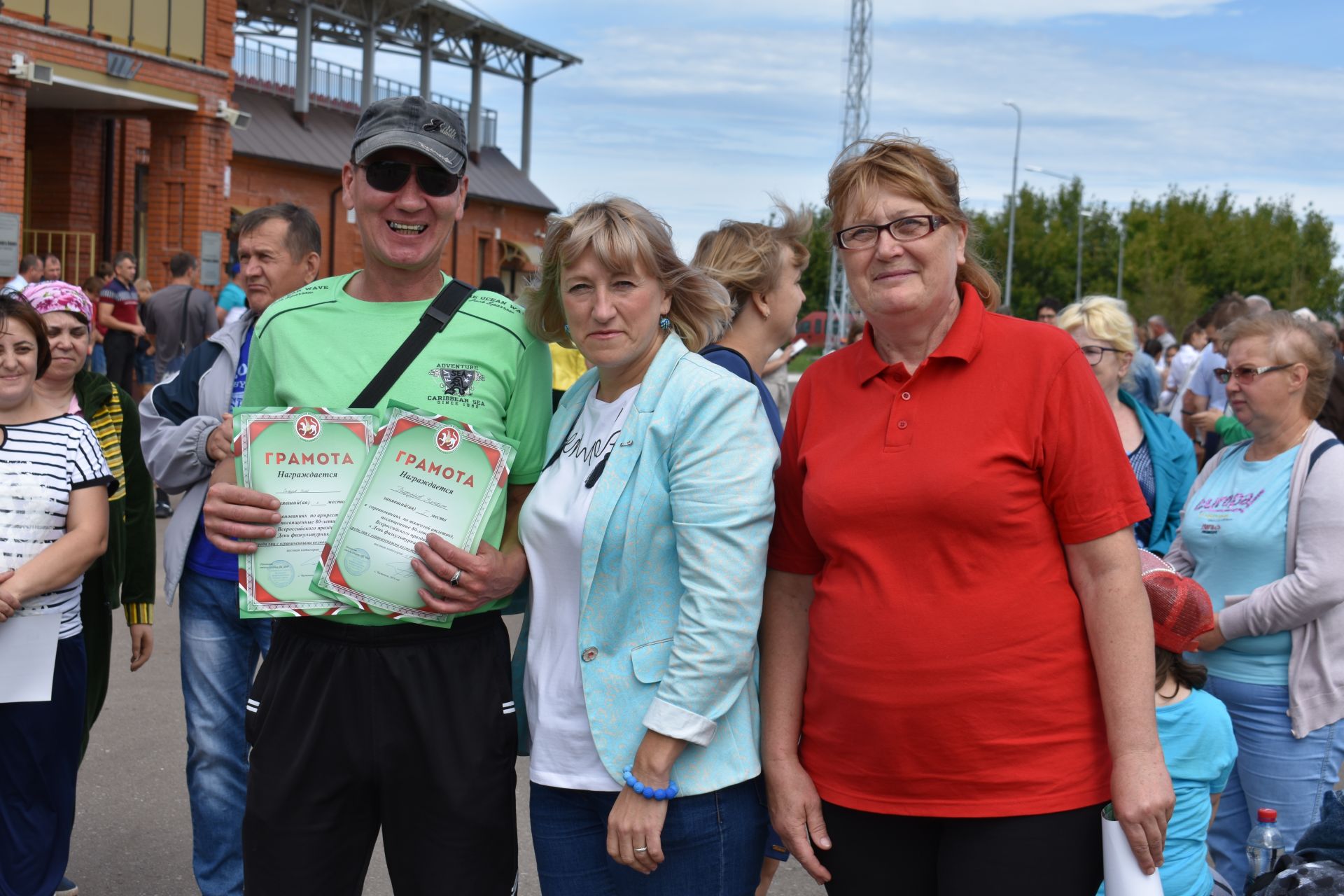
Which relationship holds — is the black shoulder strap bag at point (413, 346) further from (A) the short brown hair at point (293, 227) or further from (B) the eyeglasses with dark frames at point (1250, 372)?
(B) the eyeglasses with dark frames at point (1250, 372)

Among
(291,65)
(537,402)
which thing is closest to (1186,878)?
(537,402)

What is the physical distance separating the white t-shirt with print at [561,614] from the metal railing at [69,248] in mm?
18713

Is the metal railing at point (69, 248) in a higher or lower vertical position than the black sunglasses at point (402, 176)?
higher

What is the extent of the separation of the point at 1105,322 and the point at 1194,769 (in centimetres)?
255

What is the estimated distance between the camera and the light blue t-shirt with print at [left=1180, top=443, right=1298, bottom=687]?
3.90 meters

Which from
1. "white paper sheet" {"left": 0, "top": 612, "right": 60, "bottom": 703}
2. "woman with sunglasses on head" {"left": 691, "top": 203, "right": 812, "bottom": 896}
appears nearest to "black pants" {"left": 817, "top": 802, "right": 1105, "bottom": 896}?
"woman with sunglasses on head" {"left": 691, "top": 203, "right": 812, "bottom": 896}

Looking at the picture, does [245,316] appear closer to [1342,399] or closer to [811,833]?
[811,833]

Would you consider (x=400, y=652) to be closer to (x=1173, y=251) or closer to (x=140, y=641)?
(x=140, y=641)

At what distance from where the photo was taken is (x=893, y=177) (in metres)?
2.53

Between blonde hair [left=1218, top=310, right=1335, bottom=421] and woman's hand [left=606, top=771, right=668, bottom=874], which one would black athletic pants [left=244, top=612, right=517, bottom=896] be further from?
blonde hair [left=1218, top=310, right=1335, bottom=421]

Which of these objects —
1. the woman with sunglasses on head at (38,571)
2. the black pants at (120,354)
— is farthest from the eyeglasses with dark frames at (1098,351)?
the black pants at (120,354)

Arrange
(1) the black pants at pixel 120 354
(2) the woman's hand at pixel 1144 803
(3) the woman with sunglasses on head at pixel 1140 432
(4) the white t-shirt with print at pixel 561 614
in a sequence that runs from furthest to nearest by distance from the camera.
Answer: (1) the black pants at pixel 120 354 → (3) the woman with sunglasses on head at pixel 1140 432 → (4) the white t-shirt with print at pixel 561 614 → (2) the woman's hand at pixel 1144 803

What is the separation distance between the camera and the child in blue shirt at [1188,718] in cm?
303

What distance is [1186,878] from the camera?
9.70 feet
